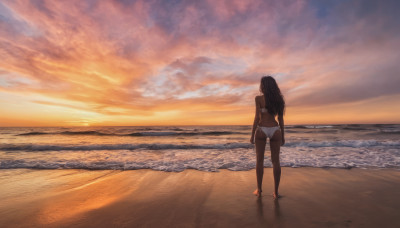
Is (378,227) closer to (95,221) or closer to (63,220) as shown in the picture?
(95,221)

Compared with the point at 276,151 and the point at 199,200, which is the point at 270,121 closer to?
the point at 276,151

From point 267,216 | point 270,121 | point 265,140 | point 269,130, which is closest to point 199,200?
point 267,216

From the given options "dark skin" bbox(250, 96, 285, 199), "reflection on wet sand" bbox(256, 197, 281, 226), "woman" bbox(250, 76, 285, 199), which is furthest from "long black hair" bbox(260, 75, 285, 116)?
"reflection on wet sand" bbox(256, 197, 281, 226)

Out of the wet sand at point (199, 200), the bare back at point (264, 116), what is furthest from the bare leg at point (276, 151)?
the wet sand at point (199, 200)

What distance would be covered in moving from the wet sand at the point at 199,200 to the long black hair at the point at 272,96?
179cm

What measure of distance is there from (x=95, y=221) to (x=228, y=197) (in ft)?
7.80

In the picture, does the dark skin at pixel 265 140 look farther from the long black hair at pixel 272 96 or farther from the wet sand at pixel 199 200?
the wet sand at pixel 199 200

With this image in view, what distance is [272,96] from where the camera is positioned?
358cm

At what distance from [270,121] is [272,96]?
504 mm

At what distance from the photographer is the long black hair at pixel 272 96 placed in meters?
3.59

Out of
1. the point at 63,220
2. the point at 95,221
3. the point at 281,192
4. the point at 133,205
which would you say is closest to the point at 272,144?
the point at 281,192

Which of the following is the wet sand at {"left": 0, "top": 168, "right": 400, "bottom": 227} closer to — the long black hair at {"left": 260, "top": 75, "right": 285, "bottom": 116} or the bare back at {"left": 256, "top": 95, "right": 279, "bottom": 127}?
the bare back at {"left": 256, "top": 95, "right": 279, "bottom": 127}

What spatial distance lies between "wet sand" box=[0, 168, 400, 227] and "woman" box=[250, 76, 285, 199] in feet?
2.29

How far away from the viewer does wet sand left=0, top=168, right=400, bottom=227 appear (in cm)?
282
